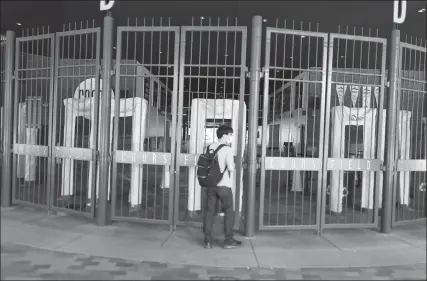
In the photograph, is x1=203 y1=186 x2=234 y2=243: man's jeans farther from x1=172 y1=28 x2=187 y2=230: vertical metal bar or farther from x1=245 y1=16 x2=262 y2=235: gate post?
x1=172 y1=28 x2=187 y2=230: vertical metal bar

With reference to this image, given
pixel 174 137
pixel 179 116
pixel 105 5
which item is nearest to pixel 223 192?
pixel 174 137

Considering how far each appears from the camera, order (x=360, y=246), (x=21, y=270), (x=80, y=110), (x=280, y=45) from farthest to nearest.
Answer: (x=280, y=45)
(x=80, y=110)
(x=360, y=246)
(x=21, y=270)

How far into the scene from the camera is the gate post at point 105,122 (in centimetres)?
646

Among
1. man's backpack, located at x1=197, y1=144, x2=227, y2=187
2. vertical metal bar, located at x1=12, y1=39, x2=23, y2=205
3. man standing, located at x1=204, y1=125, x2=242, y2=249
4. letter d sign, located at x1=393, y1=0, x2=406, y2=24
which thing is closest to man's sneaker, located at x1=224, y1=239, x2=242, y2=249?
man standing, located at x1=204, y1=125, x2=242, y2=249

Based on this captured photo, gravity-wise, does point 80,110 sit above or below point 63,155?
above

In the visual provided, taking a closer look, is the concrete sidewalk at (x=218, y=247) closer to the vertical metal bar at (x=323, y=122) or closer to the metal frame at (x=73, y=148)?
the vertical metal bar at (x=323, y=122)

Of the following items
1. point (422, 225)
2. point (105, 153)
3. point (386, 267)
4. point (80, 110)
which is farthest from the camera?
point (80, 110)

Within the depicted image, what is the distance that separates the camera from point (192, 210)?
690 centimetres

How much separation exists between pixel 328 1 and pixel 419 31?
127 inches

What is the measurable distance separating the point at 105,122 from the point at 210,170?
7.25ft

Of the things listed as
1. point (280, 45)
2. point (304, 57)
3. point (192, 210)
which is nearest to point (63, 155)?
point (192, 210)

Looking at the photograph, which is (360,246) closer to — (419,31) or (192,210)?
(192,210)

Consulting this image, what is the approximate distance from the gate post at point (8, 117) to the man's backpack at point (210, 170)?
14.8 feet

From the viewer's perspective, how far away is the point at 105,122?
655 cm
